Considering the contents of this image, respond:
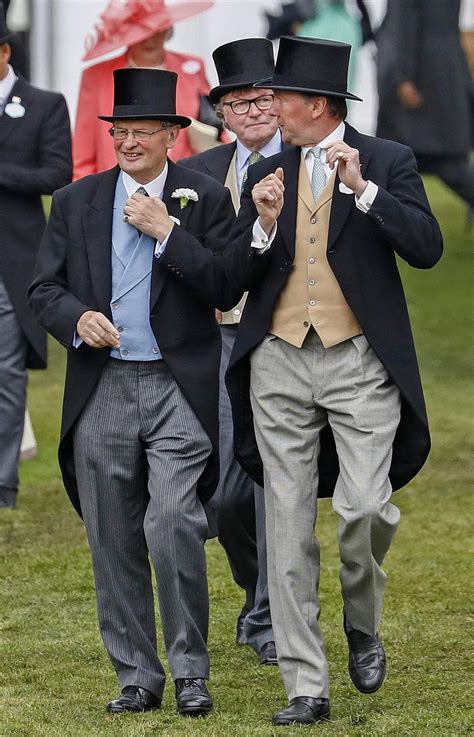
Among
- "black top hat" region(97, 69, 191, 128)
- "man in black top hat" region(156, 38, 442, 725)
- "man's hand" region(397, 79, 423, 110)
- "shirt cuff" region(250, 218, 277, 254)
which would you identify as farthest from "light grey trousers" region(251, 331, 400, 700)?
"man's hand" region(397, 79, 423, 110)

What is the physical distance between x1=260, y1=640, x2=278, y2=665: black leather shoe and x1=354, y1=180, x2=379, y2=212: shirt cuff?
1.89 meters

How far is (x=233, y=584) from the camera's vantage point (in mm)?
7242

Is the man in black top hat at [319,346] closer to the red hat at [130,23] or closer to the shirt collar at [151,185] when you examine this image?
the shirt collar at [151,185]

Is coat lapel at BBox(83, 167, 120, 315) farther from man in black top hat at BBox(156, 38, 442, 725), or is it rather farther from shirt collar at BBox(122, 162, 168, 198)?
man in black top hat at BBox(156, 38, 442, 725)

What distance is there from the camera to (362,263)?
514cm

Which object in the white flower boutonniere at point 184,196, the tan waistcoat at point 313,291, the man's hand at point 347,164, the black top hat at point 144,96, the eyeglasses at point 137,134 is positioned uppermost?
the black top hat at point 144,96

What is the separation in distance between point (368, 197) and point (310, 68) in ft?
1.63

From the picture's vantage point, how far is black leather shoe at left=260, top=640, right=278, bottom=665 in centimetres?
612

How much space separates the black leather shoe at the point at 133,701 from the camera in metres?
5.32

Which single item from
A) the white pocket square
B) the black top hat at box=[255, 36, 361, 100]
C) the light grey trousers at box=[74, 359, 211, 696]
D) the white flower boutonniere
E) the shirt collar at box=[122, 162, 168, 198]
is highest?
the black top hat at box=[255, 36, 361, 100]

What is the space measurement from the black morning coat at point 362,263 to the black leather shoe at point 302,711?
0.81m

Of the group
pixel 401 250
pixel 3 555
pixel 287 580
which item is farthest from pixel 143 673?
pixel 3 555

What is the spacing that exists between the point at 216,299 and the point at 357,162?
2.09 ft

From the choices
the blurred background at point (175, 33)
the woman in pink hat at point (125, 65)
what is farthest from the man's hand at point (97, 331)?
the blurred background at point (175, 33)
